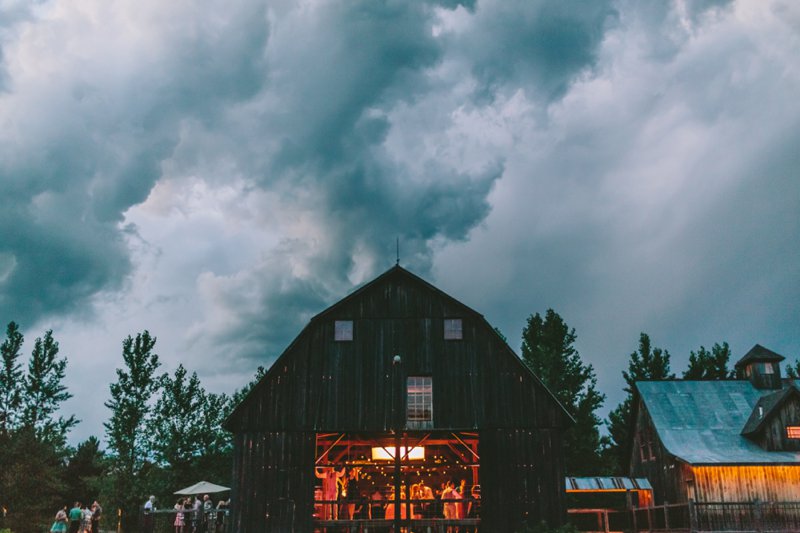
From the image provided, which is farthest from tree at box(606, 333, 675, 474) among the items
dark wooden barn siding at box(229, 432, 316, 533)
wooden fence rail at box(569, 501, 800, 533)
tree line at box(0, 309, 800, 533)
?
dark wooden barn siding at box(229, 432, 316, 533)

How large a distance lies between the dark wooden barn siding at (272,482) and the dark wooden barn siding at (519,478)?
20.0 feet

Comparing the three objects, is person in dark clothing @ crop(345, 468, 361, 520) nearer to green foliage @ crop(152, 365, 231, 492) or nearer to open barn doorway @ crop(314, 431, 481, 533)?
open barn doorway @ crop(314, 431, 481, 533)

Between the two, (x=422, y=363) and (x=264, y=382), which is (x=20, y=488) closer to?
(x=264, y=382)

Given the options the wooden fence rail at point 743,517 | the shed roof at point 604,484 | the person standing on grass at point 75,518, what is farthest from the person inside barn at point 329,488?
the shed roof at point 604,484

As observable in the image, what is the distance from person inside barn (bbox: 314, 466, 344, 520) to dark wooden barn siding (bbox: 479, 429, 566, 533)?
5992mm

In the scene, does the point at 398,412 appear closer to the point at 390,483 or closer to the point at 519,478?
the point at 519,478

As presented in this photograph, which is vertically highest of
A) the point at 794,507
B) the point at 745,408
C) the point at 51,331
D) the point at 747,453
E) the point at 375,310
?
the point at 51,331

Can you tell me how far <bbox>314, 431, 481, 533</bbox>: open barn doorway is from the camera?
23.3 m

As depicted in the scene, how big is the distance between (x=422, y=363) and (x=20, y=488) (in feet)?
84.4

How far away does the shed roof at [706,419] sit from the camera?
1220 inches

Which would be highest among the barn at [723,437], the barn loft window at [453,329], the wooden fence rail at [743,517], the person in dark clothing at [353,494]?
the barn loft window at [453,329]

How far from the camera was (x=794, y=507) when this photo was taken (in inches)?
1148

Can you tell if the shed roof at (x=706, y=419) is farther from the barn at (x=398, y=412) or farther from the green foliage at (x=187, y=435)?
the green foliage at (x=187, y=435)

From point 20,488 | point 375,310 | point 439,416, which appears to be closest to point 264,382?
point 375,310
